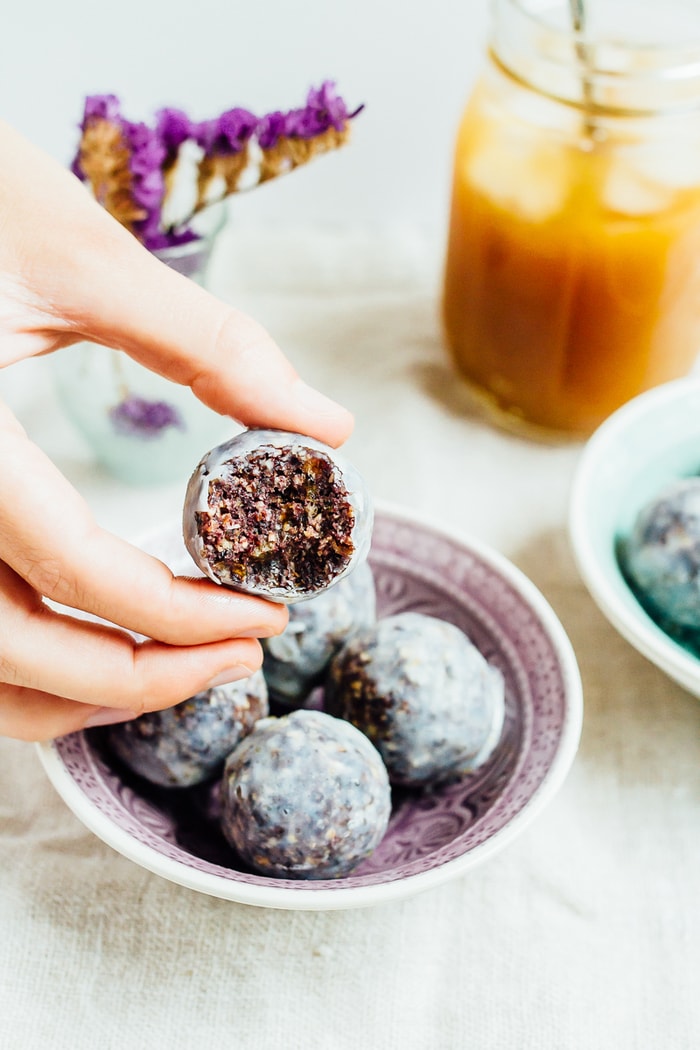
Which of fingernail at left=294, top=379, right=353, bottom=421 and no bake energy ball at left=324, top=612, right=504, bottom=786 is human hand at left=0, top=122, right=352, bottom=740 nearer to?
fingernail at left=294, top=379, right=353, bottom=421

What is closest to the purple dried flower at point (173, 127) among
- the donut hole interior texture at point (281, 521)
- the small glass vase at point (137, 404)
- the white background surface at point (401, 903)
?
the small glass vase at point (137, 404)

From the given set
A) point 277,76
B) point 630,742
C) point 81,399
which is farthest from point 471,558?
point 277,76

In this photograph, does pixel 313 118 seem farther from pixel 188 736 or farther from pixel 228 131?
pixel 188 736

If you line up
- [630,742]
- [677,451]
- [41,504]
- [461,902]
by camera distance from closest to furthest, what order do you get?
[41,504] → [461,902] → [630,742] → [677,451]

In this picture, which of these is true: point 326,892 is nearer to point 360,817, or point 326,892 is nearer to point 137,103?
point 360,817

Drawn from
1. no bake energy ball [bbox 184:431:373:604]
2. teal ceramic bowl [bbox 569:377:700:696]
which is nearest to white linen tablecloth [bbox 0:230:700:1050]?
teal ceramic bowl [bbox 569:377:700:696]

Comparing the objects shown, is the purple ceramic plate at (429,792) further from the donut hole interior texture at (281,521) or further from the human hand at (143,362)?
the donut hole interior texture at (281,521)
